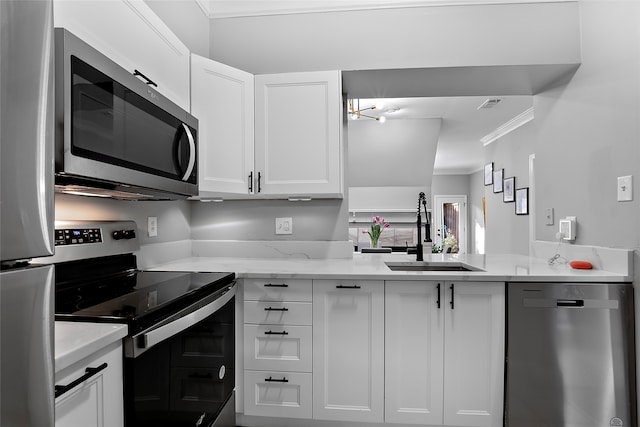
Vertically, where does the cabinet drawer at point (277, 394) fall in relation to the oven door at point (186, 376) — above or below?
below

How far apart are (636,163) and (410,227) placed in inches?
215

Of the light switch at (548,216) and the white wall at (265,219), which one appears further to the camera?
the white wall at (265,219)

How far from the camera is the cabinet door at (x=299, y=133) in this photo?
2115 millimetres

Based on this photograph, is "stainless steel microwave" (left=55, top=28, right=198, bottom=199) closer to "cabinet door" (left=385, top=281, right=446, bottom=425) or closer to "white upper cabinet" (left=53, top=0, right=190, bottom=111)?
"white upper cabinet" (left=53, top=0, right=190, bottom=111)

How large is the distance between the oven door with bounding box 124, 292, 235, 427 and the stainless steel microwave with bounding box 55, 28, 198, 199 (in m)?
0.52

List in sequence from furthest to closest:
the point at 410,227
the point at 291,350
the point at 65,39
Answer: the point at 410,227
the point at 291,350
the point at 65,39

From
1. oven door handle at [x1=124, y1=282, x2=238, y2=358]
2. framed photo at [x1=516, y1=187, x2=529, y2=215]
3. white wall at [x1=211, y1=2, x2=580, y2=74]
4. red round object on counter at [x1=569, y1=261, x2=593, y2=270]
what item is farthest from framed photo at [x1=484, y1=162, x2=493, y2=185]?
oven door handle at [x1=124, y1=282, x2=238, y2=358]

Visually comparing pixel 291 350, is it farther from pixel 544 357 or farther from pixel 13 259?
pixel 13 259

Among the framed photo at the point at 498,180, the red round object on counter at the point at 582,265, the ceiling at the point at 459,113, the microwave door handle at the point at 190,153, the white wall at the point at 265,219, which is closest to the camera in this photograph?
the microwave door handle at the point at 190,153

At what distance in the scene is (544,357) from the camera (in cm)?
166

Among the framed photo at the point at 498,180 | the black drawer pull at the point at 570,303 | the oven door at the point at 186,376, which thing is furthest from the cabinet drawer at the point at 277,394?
the framed photo at the point at 498,180

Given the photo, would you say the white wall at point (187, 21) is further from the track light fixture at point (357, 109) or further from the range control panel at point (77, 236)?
the track light fixture at point (357, 109)

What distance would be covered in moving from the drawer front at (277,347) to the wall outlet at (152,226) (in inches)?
29.4

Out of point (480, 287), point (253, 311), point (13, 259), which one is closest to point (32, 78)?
point (13, 259)
